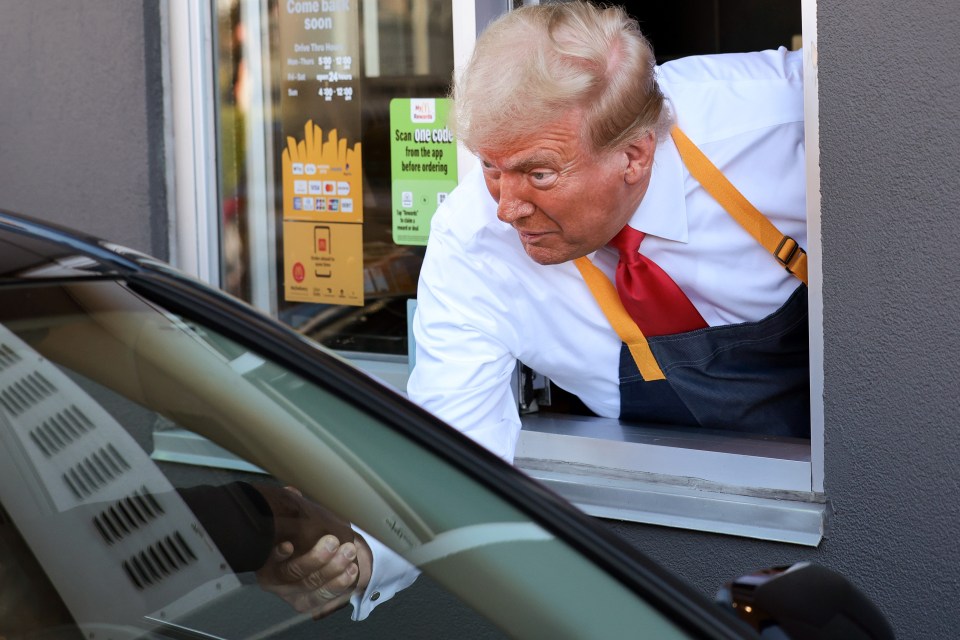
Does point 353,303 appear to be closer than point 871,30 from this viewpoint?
No

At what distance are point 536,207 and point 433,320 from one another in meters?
0.36

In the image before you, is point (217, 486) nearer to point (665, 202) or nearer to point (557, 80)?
point (557, 80)

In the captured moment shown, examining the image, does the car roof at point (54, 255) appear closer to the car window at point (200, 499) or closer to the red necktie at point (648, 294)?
the car window at point (200, 499)

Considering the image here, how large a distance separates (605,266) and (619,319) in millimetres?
126

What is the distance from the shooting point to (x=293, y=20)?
3.93m

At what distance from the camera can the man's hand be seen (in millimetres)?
1377

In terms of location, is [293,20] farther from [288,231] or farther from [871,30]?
[871,30]

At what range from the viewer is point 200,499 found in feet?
4.70

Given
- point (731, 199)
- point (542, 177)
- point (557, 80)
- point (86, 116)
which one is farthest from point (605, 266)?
point (86, 116)

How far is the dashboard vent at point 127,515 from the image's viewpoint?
1.39 m

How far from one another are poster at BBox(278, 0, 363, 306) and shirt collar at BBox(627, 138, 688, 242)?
1402 mm

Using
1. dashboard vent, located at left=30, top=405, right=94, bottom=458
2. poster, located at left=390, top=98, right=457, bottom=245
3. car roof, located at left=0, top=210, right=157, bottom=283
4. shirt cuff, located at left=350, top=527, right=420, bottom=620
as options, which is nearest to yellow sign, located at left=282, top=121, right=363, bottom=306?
poster, located at left=390, top=98, right=457, bottom=245

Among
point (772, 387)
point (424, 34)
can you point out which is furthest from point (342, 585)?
point (424, 34)

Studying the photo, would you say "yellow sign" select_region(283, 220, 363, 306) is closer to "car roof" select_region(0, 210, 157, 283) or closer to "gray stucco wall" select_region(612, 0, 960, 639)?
"gray stucco wall" select_region(612, 0, 960, 639)
